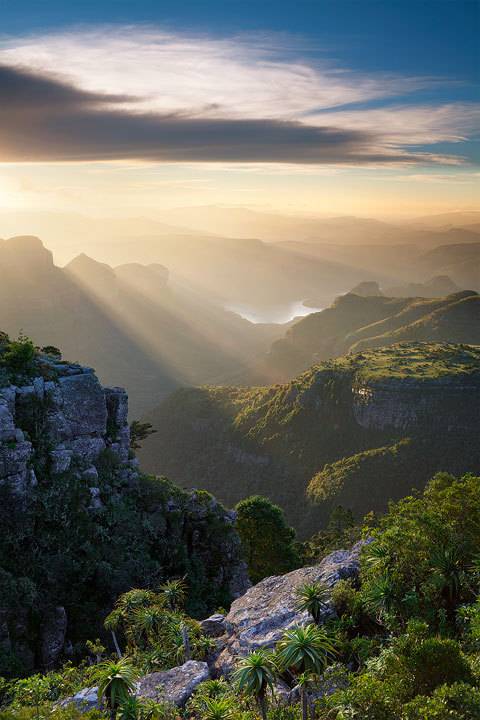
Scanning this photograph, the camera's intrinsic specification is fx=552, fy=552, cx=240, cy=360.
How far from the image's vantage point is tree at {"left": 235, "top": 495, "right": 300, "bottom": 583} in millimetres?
76375

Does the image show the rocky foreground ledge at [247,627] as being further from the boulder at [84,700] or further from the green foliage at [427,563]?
the green foliage at [427,563]

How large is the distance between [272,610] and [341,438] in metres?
140

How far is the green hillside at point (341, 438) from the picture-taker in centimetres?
14175

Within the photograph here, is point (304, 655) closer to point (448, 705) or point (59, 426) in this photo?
point (448, 705)

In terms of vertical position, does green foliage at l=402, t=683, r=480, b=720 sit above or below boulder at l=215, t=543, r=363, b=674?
above

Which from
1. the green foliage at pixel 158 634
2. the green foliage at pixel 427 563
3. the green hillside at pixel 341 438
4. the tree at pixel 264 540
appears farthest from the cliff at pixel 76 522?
the green hillside at pixel 341 438

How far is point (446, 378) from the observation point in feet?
556

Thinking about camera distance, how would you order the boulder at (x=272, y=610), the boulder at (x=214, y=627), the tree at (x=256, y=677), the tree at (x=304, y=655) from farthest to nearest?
1. the boulder at (x=214, y=627)
2. the boulder at (x=272, y=610)
3. the tree at (x=304, y=655)
4. the tree at (x=256, y=677)

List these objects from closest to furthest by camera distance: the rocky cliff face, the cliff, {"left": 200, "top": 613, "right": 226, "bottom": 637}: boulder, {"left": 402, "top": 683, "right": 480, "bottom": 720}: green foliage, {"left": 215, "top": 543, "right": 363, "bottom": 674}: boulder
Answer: {"left": 402, "top": 683, "right": 480, "bottom": 720}: green foliage < {"left": 215, "top": 543, "right": 363, "bottom": 674}: boulder < {"left": 200, "top": 613, "right": 226, "bottom": 637}: boulder < the cliff < the rocky cliff face

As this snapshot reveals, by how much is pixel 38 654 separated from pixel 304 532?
90734 millimetres

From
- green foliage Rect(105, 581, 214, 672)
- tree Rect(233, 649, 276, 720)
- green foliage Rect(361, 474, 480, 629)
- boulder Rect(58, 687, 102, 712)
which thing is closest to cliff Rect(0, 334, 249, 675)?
green foliage Rect(105, 581, 214, 672)

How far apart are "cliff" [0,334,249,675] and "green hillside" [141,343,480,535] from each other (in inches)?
2818

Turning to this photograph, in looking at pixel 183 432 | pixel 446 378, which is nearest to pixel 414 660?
pixel 446 378

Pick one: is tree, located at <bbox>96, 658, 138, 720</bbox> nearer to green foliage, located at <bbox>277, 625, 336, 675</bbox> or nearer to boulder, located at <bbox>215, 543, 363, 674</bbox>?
green foliage, located at <bbox>277, 625, 336, 675</bbox>
